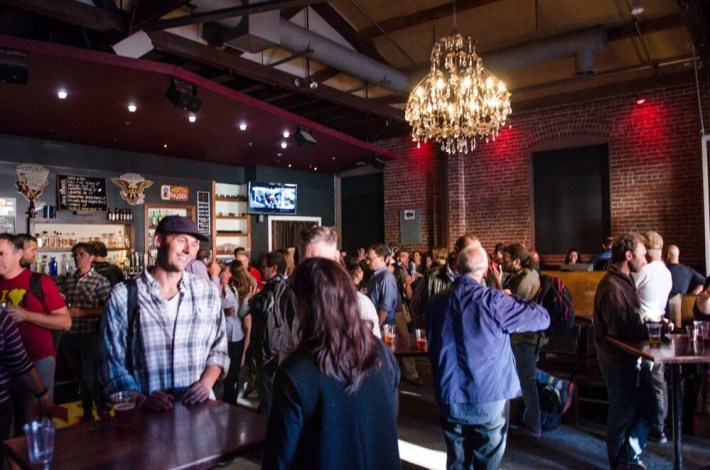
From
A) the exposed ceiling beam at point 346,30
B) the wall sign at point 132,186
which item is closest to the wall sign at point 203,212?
the wall sign at point 132,186

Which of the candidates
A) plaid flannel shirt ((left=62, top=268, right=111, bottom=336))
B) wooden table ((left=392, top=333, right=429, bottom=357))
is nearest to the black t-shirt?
wooden table ((left=392, top=333, right=429, bottom=357))

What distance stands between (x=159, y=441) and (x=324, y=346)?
2.31 feet

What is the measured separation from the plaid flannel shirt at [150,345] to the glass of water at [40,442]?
560 millimetres

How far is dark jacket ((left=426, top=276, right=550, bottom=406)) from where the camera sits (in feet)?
9.16

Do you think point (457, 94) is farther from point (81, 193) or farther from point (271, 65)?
point (81, 193)

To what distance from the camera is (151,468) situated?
1.53m

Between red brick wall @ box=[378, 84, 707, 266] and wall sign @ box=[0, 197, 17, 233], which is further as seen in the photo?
red brick wall @ box=[378, 84, 707, 266]

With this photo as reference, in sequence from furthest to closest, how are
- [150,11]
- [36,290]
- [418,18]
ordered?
[418,18] → [150,11] → [36,290]

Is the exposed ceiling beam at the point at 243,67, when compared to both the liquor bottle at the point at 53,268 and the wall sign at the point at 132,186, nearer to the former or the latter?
the wall sign at the point at 132,186

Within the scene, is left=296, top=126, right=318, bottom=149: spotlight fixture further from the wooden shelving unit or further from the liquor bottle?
the liquor bottle

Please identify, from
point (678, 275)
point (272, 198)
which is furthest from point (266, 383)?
point (272, 198)

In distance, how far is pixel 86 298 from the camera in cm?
458

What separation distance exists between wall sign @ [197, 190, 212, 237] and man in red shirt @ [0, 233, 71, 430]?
707 cm

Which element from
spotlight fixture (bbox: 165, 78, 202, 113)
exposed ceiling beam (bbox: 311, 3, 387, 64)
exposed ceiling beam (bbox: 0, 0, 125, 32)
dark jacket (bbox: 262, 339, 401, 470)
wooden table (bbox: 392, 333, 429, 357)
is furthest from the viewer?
exposed ceiling beam (bbox: 311, 3, 387, 64)
